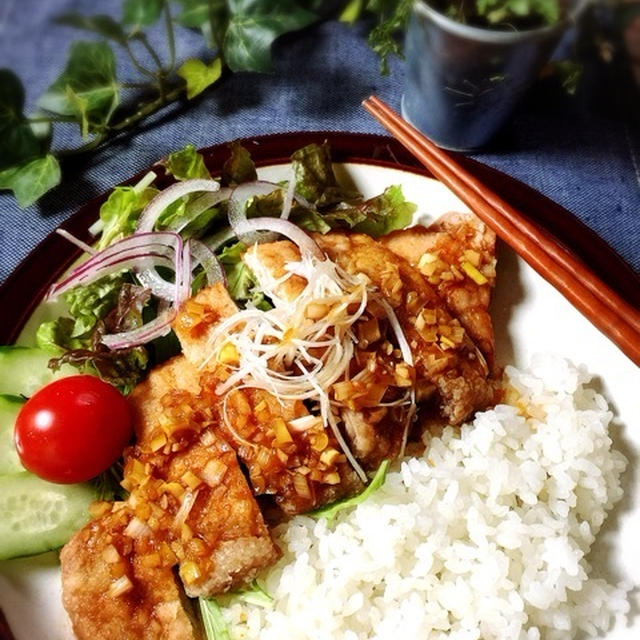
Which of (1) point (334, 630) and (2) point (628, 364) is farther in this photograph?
(2) point (628, 364)

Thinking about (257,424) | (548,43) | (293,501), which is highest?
(548,43)

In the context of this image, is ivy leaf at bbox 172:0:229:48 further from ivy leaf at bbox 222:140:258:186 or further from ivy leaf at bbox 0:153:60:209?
ivy leaf at bbox 222:140:258:186

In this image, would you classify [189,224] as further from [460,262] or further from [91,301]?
[460,262]

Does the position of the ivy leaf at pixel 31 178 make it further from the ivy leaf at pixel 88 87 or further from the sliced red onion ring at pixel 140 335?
the sliced red onion ring at pixel 140 335

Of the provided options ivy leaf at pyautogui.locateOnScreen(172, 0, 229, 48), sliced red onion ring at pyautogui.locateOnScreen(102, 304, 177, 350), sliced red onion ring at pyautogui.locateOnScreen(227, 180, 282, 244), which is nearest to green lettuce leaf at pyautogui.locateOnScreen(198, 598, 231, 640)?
sliced red onion ring at pyautogui.locateOnScreen(102, 304, 177, 350)

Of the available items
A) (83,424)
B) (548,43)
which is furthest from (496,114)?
(83,424)

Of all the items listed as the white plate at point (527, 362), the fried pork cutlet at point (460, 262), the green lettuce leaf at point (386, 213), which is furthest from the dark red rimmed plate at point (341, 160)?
the fried pork cutlet at point (460, 262)

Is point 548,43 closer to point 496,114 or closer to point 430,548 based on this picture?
point 496,114
